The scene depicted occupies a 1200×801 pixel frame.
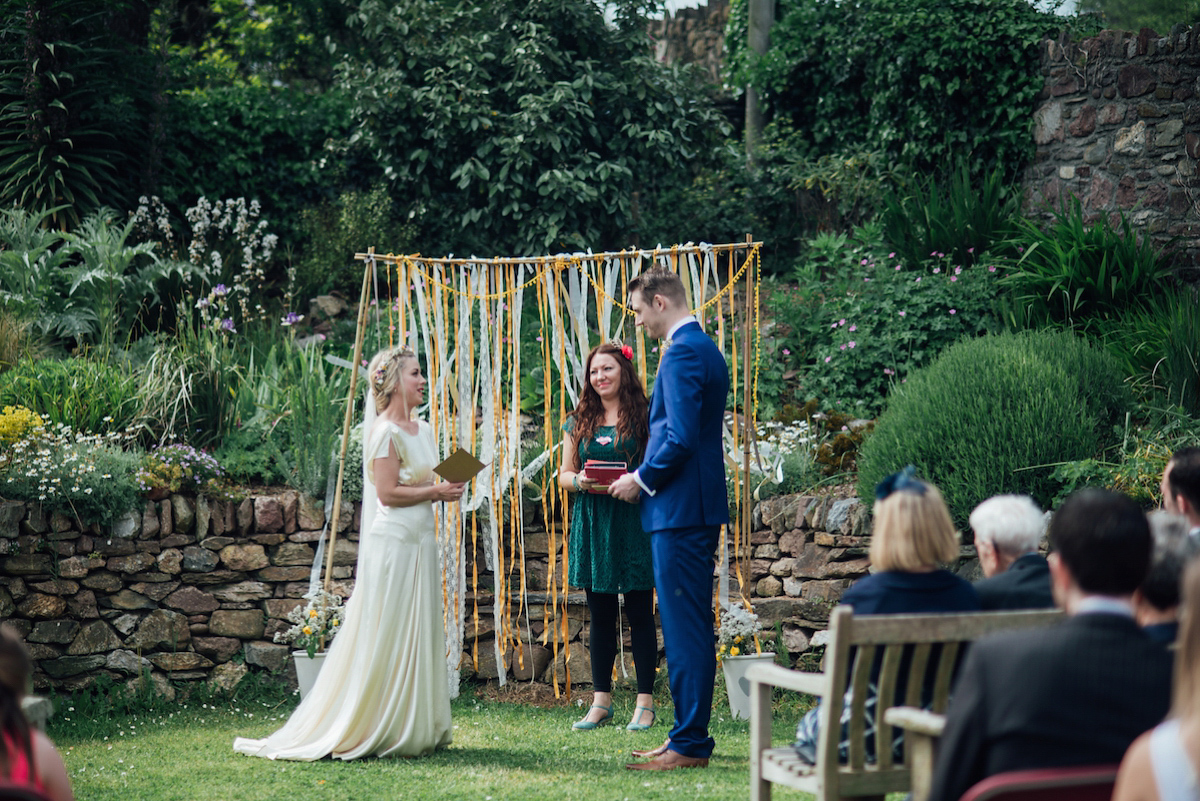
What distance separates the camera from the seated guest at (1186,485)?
119 inches

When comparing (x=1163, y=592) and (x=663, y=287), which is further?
(x=663, y=287)

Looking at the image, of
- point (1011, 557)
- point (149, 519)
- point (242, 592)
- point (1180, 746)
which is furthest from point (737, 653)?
point (1180, 746)

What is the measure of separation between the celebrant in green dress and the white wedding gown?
2.63ft

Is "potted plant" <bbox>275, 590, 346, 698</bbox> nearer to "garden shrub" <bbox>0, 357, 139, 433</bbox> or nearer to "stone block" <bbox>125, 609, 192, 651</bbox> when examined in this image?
"stone block" <bbox>125, 609, 192, 651</bbox>

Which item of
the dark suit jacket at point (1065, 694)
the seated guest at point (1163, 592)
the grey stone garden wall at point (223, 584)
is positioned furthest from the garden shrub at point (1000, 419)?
the dark suit jacket at point (1065, 694)

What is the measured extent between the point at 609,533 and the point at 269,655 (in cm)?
230

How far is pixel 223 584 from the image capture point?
6070 millimetres

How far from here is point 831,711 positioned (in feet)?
8.32

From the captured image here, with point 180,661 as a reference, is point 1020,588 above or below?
above

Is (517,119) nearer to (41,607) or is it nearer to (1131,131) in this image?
(1131,131)

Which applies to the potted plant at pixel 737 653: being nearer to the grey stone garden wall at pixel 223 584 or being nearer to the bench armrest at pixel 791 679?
the grey stone garden wall at pixel 223 584

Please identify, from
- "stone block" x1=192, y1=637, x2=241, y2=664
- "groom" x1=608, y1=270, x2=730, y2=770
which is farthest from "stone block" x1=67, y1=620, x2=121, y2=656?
"groom" x1=608, y1=270, x2=730, y2=770

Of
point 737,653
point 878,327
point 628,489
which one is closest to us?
point 628,489

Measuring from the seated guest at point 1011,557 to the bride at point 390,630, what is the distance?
236 cm
